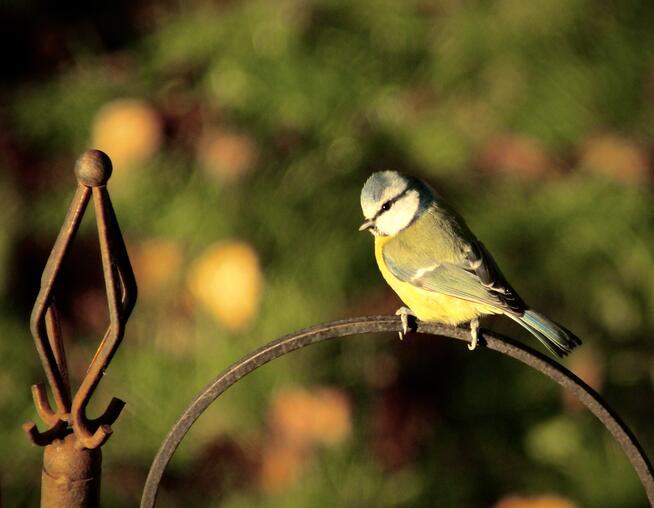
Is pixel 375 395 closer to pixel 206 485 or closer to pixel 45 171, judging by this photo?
pixel 206 485

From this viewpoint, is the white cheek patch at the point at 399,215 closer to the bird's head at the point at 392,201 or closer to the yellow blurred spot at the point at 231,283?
the bird's head at the point at 392,201

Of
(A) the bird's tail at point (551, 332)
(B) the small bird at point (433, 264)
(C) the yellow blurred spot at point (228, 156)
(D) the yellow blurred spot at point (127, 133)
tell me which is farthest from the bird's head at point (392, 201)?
(D) the yellow blurred spot at point (127, 133)

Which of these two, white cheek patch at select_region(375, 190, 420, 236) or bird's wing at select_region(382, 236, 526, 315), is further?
white cheek patch at select_region(375, 190, 420, 236)

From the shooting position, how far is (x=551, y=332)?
0.94 meters

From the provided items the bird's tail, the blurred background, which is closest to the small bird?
the bird's tail

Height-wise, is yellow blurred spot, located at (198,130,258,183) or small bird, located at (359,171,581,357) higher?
yellow blurred spot, located at (198,130,258,183)

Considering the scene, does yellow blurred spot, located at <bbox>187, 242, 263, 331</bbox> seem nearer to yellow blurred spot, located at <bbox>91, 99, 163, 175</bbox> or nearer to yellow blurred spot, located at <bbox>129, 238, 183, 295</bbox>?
yellow blurred spot, located at <bbox>129, 238, 183, 295</bbox>

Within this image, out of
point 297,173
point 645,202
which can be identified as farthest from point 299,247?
point 645,202

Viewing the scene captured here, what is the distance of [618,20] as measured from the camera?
1462 mm

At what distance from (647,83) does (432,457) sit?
0.65 m

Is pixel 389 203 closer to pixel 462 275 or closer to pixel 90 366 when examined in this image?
pixel 462 275

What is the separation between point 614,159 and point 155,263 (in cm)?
68

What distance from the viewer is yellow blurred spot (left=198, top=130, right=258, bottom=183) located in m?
1.38

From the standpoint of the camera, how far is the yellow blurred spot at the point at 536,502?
137 cm
